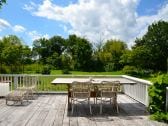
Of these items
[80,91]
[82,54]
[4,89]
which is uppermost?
[82,54]

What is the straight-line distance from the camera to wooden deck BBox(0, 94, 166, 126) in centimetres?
667

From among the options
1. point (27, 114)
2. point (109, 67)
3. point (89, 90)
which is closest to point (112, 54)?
point (109, 67)

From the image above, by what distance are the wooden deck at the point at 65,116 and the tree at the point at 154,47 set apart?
97.0ft

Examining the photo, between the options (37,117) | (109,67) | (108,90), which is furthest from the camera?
(109,67)

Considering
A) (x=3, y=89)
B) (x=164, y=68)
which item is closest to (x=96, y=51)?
(x=164, y=68)

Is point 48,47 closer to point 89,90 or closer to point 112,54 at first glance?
point 112,54

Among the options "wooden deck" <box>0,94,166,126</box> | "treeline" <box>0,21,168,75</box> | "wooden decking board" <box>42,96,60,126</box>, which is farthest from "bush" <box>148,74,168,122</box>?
"treeline" <box>0,21,168,75</box>

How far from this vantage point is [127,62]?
37.0m

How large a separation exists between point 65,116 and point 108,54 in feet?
107

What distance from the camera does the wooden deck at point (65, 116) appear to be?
21.9 feet

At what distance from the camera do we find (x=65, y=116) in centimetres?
740

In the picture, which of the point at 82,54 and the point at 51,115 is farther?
the point at 82,54

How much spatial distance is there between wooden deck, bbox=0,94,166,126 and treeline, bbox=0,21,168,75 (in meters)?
23.2

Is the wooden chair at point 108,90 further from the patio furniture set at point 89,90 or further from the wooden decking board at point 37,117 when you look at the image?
the wooden decking board at point 37,117
